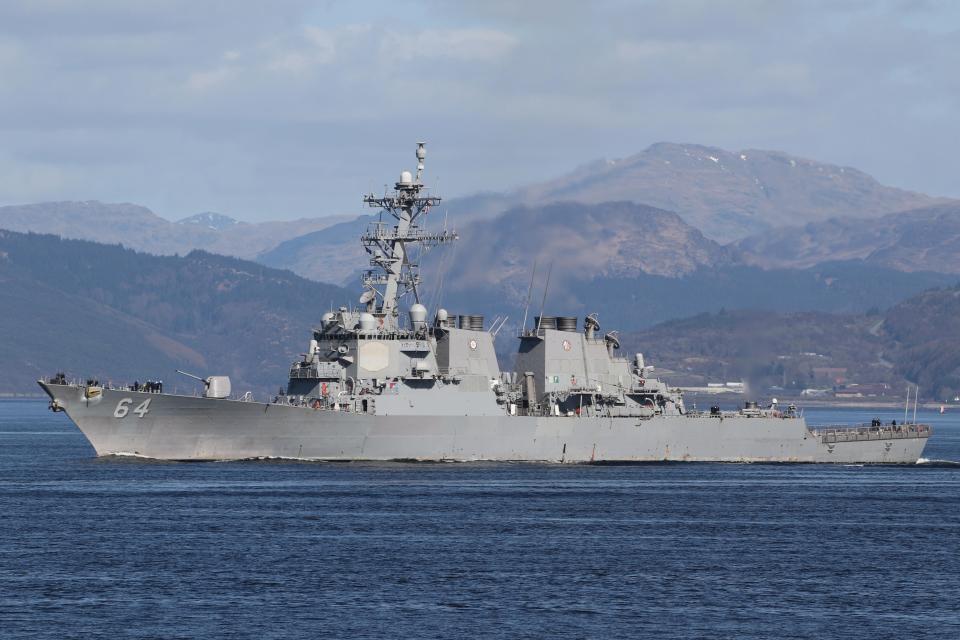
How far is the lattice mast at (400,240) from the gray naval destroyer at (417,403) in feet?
0.19

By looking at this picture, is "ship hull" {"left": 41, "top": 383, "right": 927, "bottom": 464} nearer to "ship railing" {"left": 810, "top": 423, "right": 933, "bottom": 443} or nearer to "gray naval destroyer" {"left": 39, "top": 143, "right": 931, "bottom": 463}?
"gray naval destroyer" {"left": 39, "top": 143, "right": 931, "bottom": 463}

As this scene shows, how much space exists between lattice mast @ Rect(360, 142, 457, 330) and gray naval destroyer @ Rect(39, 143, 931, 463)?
0.06 metres

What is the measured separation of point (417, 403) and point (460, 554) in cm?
2159

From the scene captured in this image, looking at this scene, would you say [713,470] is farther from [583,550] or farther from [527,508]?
[583,550]

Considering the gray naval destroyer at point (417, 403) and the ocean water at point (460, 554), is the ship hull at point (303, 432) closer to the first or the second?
the gray naval destroyer at point (417, 403)

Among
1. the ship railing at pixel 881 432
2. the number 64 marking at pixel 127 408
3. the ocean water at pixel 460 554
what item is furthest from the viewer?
the ship railing at pixel 881 432

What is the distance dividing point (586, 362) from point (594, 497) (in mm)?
15037

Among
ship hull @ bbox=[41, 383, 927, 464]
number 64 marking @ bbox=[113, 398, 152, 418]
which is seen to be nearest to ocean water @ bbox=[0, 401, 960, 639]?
ship hull @ bbox=[41, 383, 927, 464]

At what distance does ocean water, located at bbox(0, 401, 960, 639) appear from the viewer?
104 feet

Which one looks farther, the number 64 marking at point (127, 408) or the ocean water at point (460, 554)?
the number 64 marking at point (127, 408)

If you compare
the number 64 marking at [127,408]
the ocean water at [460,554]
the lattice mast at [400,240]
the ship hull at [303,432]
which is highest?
the lattice mast at [400,240]

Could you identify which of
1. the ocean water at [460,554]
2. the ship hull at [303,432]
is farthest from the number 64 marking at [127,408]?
the ocean water at [460,554]

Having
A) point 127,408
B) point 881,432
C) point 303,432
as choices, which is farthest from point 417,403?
point 881,432

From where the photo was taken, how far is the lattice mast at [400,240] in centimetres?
6606
